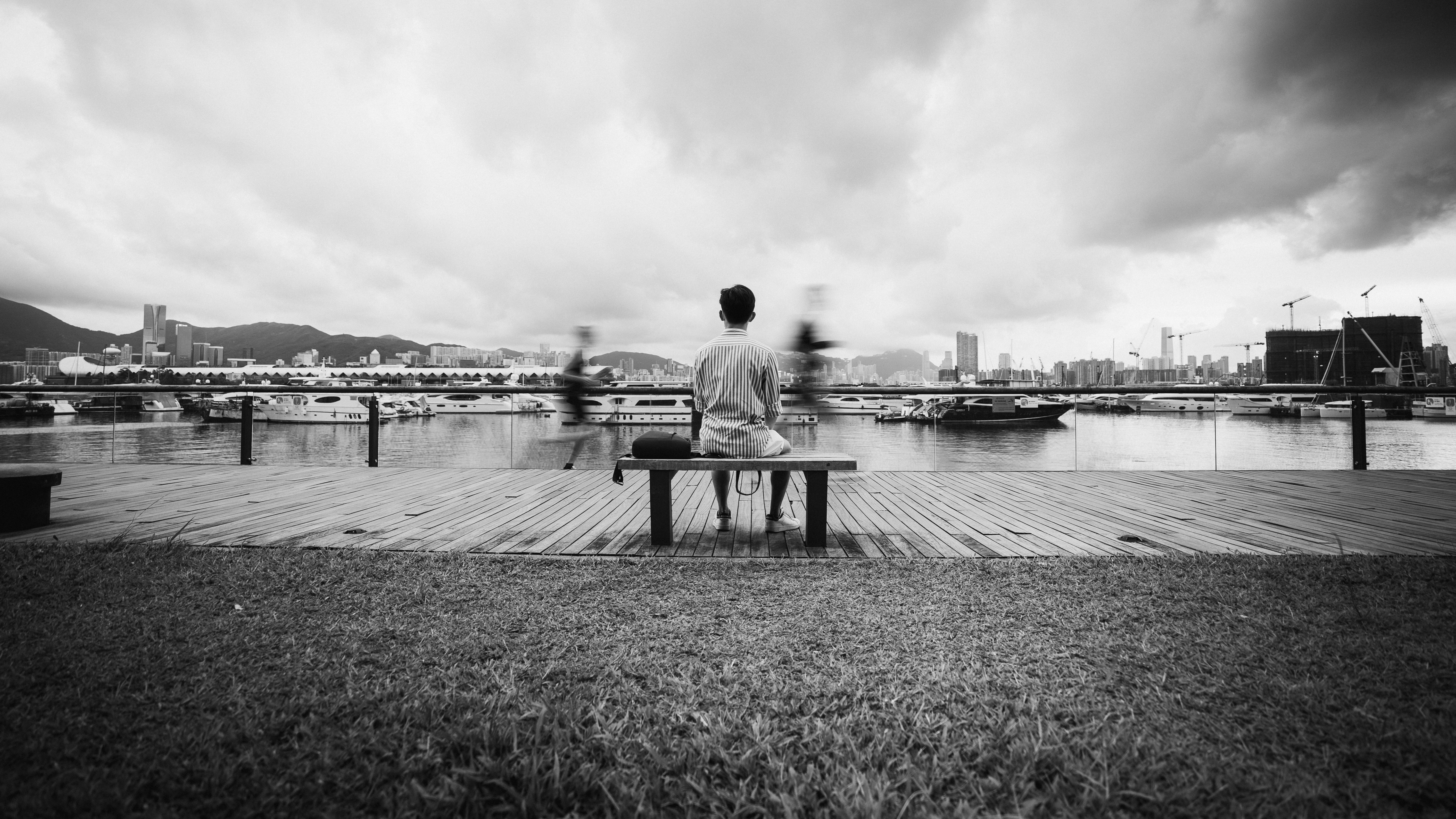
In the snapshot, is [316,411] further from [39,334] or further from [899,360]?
[39,334]

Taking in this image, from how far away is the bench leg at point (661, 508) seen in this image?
323 centimetres

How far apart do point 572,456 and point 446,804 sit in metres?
5.05

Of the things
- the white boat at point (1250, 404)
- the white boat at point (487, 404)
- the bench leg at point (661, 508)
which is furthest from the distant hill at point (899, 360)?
the bench leg at point (661, 508)

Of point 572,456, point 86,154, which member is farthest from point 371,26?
point 86,154

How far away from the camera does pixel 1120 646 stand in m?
1.80

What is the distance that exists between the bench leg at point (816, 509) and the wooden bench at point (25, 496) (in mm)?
4298

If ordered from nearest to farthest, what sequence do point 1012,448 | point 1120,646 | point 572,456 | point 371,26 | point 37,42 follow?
point 1120,646 → point 572,456 → point 1012,448 → point 37,42 → point 371,26

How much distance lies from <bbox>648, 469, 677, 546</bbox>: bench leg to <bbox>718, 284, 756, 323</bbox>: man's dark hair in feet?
3.32

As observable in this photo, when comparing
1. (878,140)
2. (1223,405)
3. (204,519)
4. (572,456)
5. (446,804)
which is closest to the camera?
(446,804)

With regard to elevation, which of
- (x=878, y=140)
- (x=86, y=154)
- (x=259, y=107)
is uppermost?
(x=86, y=154)

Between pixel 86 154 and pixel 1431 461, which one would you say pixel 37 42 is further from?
pixel 86 154

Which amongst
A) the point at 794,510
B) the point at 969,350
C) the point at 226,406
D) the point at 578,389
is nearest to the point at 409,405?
the point at 226,406

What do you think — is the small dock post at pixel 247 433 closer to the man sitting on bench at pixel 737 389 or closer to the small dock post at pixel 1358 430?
the man sitting on bench at pixel 737 389

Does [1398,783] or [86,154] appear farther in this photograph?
[86,154]
